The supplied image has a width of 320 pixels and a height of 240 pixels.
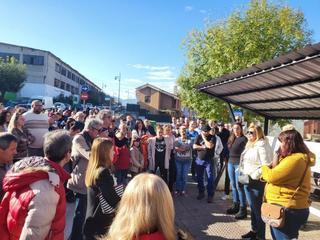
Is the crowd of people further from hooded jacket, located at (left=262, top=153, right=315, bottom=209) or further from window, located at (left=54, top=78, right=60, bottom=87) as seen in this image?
window, located at (left=54, top=78, right=60, bottom=87)

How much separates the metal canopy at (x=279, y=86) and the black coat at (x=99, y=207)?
3.00 m

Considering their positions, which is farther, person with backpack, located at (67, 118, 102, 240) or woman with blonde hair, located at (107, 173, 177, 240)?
person with backpack, located at (67, 118, 102, 240)

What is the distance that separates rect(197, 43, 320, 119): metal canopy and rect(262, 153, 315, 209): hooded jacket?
1.48m

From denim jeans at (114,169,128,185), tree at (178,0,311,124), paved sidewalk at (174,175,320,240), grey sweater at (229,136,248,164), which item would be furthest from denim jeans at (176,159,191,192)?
tree at (178,0,311,124)

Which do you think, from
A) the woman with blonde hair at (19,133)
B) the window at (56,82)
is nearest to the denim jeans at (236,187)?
the woman with blonde hair at (19,133)

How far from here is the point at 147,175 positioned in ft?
7.83

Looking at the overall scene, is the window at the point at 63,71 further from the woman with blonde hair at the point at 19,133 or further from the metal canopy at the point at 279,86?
the woman with blonde hair at the point at 19,133

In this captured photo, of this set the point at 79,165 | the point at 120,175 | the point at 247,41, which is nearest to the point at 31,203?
the point at 79,165

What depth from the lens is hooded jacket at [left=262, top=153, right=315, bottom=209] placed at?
4.29 metres

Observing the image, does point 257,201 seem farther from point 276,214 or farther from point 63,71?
point 63,71

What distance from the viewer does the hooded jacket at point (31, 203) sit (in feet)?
9.28

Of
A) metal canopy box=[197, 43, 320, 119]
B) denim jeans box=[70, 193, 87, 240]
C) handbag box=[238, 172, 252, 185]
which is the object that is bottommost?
denim jeans box=[70, 193, 87, 240]

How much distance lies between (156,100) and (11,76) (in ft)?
86.6

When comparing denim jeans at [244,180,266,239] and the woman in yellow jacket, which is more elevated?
the woman in yellow jacket
